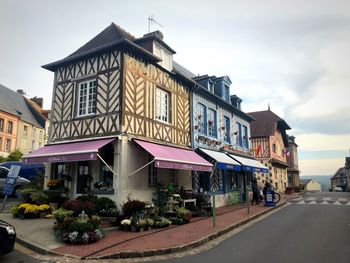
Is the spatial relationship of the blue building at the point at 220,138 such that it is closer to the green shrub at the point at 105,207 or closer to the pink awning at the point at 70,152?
the green shrub at the point at 105,207

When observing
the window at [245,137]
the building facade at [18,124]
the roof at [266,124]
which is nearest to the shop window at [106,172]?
the window at [245,137]

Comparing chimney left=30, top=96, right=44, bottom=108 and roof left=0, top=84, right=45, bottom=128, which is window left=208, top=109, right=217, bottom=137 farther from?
chimney left=30, top=96, right=44, bottom=108

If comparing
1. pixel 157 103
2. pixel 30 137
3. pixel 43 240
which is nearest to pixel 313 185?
pixel 30 137

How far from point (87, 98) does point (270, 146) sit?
22.1 meters

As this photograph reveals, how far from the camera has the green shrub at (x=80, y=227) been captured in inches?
293

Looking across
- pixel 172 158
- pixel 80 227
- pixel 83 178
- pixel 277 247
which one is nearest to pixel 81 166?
pixel 83 178

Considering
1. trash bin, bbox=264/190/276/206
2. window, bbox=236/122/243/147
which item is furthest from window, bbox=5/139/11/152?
trash bin, bbox=264/190/276/206

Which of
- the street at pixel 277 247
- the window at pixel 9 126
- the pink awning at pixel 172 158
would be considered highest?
the window at pixel 9 126

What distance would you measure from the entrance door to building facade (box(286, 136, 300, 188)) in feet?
112

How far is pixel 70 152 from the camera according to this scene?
10.1 metres

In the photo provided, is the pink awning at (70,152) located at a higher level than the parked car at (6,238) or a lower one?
higher

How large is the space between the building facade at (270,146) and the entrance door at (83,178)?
1895 cm

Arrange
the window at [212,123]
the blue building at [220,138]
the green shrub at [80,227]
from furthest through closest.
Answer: the window at [212,123] → the blue building at [220,138] → the green shrub at [80,227]

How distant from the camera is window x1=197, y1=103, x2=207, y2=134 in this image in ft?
51.9
